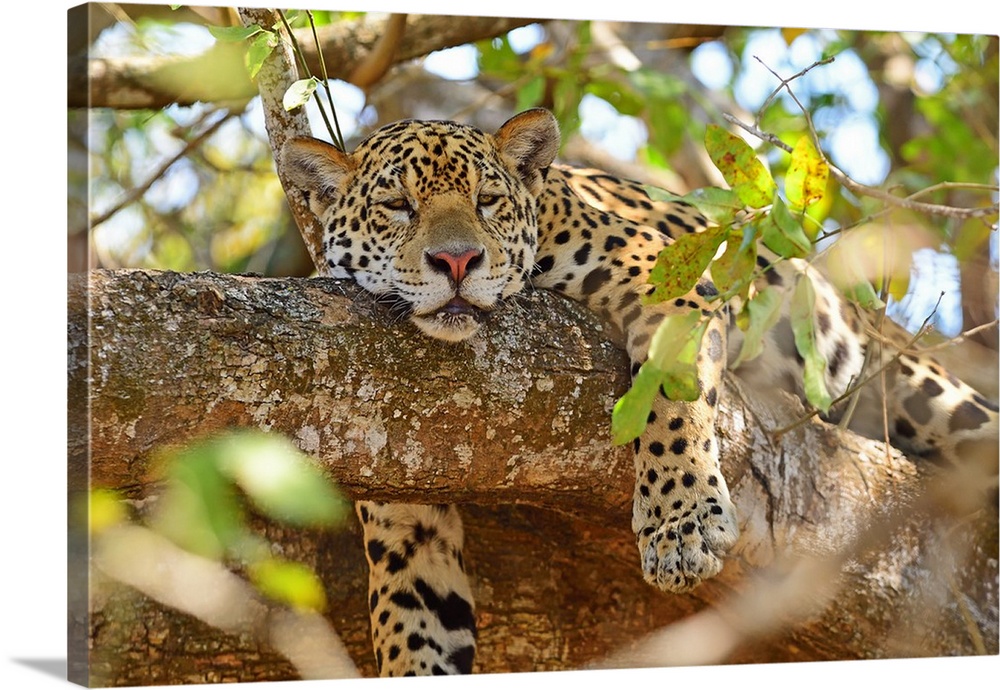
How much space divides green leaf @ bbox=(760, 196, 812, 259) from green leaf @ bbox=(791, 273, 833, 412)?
11 centimetres

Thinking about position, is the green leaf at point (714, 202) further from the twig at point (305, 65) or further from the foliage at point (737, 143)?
the twig at point (305, 65)

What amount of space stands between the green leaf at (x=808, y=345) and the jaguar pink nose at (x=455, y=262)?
930 millimetres

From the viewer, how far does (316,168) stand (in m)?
4.07

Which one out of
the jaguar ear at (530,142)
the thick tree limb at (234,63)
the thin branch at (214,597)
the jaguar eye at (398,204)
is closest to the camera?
the thin branch at (214,597)

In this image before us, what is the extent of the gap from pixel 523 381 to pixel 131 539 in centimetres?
118

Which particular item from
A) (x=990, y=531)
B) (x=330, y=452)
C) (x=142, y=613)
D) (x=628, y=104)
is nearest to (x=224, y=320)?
(x=330, y=452)

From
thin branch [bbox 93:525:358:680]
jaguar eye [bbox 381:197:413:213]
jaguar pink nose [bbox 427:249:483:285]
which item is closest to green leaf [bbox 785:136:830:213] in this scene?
jaguar pink nose [bbox 427:249:483:285]

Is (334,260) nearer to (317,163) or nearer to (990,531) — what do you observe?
(317,163)

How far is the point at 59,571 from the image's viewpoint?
11.5 ft

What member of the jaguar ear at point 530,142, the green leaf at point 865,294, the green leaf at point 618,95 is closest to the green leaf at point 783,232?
the green leaf at point 865,294

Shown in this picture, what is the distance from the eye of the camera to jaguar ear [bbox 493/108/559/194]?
4.12 meters

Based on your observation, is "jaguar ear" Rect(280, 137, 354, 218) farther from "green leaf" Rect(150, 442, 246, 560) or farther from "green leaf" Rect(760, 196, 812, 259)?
"green leaf" Rect(760, 196, 812, 259)

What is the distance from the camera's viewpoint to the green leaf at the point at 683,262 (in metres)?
3.22

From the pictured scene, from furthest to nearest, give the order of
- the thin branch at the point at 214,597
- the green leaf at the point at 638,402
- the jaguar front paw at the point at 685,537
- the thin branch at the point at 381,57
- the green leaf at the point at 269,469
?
the thin branch at the point at 381,57 → the thin branch at the point at 214,597 → the jaguar front paw at the point at 685,537 → the green leaf at the point at 269,469 → the green leaf at the point at 638,402
